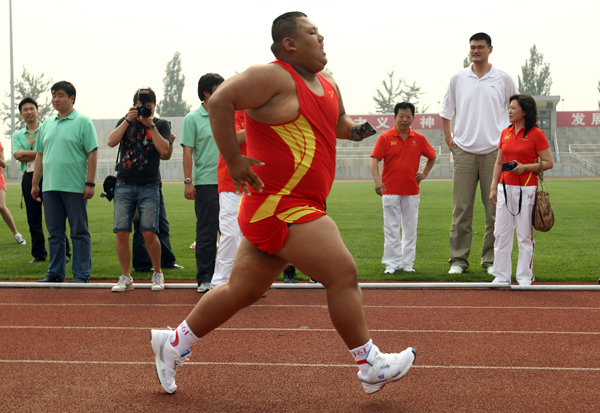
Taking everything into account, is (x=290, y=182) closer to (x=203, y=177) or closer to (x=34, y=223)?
(x=203, y=177)

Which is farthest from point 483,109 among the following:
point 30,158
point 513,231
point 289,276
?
point 30,158

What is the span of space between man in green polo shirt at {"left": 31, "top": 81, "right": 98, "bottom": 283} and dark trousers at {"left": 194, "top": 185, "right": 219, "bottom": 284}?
1.33 meters

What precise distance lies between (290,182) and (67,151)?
4.95 meters

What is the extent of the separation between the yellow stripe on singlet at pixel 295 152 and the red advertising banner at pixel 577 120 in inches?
2389

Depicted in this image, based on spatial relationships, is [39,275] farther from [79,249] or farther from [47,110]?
[47,110]

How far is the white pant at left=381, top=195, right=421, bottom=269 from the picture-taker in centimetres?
888

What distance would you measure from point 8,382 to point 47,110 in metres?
69.9

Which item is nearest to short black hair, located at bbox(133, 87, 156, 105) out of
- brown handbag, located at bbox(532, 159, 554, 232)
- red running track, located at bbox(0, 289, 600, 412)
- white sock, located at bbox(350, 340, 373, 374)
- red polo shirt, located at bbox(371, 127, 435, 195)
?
red running track, located at bbox(0, 289, 600, 412)

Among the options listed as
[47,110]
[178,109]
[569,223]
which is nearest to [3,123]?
[47,110]

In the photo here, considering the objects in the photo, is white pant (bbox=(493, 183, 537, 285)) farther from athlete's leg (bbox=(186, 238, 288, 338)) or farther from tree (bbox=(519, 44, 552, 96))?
tree (bbox=(519, 44, 552, 96))

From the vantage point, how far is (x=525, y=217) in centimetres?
738

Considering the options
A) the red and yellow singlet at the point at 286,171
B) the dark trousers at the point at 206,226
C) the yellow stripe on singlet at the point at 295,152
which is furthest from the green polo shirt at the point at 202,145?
the yellow stripe on singlet at the point at 295,152

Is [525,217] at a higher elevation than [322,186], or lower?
lower

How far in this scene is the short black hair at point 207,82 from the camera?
714cm
